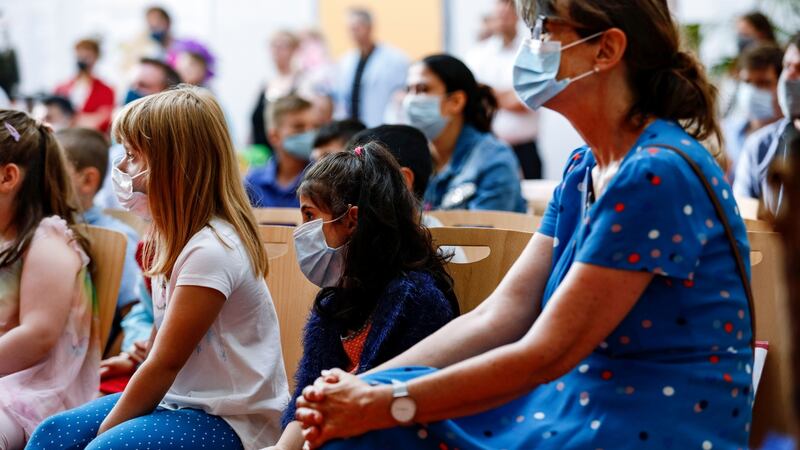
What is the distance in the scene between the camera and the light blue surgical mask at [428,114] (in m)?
4.05

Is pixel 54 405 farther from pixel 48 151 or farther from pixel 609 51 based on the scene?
pixel 609 51

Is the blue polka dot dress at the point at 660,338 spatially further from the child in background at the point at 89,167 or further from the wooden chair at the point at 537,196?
the wooden chair at the point at 537,196

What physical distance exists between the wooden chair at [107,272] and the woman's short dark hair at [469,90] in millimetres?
1739

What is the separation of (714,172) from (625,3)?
31 cm

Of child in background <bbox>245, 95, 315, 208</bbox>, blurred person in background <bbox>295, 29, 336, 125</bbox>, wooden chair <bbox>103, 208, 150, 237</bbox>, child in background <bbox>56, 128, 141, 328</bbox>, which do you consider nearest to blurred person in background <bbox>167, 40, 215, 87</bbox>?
blurred person in background <bbox>295, 29, 336, 125</bbox>

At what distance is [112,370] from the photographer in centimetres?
290

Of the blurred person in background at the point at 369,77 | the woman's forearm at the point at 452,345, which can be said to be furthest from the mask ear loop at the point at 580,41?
the blurred person in background at the point at 369,77

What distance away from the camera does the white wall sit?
10734mm

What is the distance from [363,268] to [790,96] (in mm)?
2347

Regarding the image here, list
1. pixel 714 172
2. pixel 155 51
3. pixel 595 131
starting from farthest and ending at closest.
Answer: pixel 155 51 → pixel 595 131 → pixel 714 172

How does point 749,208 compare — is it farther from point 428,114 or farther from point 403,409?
point 403,409

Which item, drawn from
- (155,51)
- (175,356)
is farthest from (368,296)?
(155,51)

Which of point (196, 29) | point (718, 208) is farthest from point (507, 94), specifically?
point (196, 29)

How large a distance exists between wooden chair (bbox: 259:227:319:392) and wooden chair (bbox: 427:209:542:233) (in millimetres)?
584
